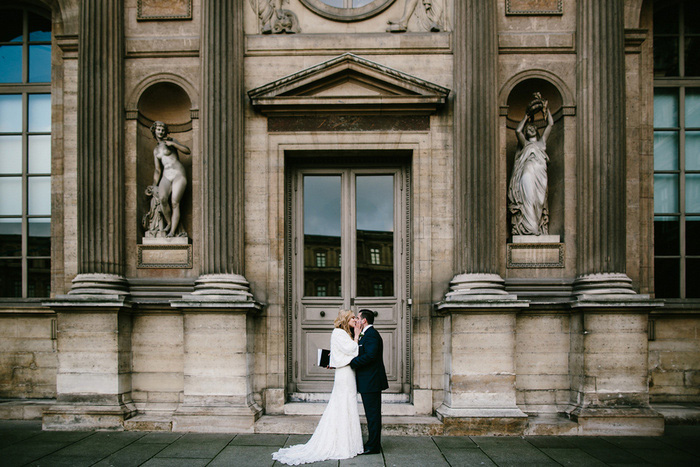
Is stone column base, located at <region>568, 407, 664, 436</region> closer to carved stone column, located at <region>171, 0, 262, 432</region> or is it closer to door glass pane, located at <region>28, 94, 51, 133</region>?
carved stone column, located at <region>171, 0, 262, 432</region>

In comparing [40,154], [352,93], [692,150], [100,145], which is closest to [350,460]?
[352,93]

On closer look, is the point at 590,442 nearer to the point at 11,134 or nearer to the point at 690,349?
the point at 690,349

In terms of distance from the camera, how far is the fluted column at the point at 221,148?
8461 millimetres

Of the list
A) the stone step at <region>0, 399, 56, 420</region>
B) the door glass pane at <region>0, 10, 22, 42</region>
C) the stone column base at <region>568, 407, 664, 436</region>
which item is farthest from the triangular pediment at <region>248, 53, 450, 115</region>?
the stone step at <region>0, 399, 56, 420</region>

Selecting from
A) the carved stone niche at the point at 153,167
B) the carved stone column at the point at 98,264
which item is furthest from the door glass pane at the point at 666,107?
the carved stone column at the point at 98,264

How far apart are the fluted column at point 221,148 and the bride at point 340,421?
7.83ft

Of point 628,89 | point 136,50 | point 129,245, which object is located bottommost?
point 129,245

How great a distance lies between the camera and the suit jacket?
662 cm

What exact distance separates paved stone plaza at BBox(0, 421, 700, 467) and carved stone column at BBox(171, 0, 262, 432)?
1.55ft

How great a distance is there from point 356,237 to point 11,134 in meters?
6.90

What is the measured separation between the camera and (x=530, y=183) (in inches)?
340

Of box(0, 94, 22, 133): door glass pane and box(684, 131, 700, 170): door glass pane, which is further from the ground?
box(0, 94, 22, 133): door glass pane

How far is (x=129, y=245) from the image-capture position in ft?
29.2

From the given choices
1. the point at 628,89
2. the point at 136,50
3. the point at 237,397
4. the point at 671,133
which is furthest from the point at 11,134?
the point at 671,133
